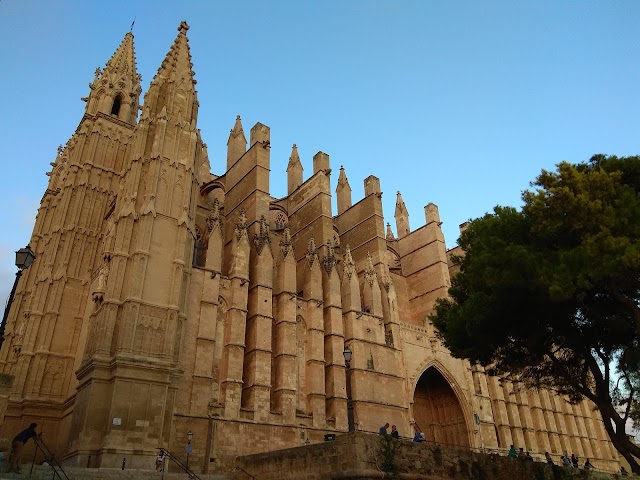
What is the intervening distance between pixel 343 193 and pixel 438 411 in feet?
47.0

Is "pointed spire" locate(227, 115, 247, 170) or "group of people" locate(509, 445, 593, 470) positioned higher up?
"pointed spire" locate(227, 115, 247, 170)

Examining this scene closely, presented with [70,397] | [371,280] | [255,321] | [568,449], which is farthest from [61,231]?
[568,449]

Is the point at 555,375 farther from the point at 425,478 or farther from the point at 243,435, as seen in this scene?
the point at 243,435

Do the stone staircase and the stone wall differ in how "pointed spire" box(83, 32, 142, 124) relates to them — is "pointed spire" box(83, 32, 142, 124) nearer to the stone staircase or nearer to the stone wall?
the stone staircase

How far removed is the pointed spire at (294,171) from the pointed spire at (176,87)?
30.4 ft

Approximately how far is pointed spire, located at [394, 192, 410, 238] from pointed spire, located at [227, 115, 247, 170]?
42.9 feet

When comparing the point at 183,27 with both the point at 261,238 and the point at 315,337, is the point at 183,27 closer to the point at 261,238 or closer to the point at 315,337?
the point at 261,238

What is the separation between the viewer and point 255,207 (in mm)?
24641

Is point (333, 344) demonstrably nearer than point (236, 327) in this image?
No

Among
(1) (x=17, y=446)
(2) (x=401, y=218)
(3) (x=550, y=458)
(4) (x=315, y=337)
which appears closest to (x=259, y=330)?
(4) (x=315, y=337)

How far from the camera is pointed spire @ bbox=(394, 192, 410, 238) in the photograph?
126ft

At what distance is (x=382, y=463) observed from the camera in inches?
451

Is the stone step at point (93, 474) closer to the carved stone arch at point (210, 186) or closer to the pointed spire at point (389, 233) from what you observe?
the carved stone arch at point (210, 186)

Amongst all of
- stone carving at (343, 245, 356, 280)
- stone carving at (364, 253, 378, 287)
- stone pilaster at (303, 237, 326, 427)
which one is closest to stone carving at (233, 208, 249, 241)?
stone pilaster at (303, 237, 326, 427)
